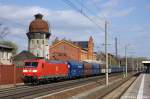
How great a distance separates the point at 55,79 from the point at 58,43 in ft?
278

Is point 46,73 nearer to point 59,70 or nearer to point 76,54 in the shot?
point 59,70

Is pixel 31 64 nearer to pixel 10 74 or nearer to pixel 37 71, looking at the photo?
pixel 37 71

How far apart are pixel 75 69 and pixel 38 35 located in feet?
139

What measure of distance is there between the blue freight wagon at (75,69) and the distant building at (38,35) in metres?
34.4

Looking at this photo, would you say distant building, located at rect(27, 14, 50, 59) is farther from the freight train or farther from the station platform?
the station platform

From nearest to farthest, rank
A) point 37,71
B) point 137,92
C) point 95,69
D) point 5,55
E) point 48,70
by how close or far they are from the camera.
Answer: point 137,92 < point 37,71 < point 48,70 < point 5,55 < point 95,69

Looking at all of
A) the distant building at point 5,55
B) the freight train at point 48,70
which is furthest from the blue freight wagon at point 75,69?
the distant building at point 5,55

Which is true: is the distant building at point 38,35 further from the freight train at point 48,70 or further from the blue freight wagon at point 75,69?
the freight train at point 48,70

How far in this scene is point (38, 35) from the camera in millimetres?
108312

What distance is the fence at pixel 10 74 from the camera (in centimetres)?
4687

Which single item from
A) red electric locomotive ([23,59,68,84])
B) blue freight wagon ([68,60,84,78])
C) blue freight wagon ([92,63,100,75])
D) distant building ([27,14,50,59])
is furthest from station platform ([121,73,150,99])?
distant building ([27,14,50,59])

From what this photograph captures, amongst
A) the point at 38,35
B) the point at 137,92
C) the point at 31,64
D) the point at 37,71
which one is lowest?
the point at 137,92

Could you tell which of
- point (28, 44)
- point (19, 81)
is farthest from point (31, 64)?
point (28, 44)

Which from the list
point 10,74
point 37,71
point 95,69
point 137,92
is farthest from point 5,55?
point 137,92
